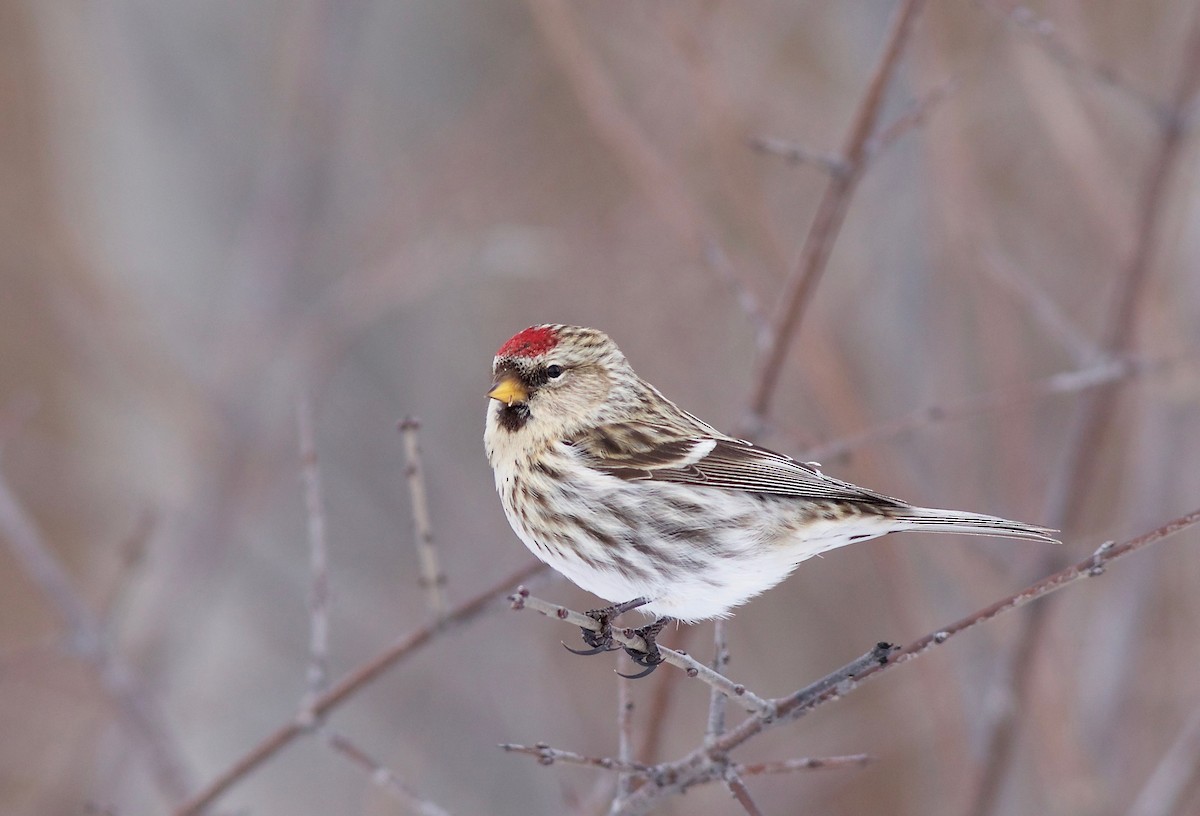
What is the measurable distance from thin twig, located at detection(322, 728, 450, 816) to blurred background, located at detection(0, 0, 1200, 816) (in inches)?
24.3

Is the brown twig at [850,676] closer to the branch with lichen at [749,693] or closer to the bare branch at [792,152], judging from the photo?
the branch with lichen at [749,693]

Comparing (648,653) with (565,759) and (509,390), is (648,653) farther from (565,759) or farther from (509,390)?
(509,390)

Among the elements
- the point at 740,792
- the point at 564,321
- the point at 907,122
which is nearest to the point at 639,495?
the point at 740,792

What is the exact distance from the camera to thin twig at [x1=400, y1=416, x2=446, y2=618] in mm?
1898

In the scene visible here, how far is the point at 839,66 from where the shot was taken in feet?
15.8

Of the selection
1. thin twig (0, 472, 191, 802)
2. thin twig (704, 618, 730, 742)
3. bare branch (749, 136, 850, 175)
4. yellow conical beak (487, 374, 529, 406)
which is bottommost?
thin twig (704, 618, 730, 742)

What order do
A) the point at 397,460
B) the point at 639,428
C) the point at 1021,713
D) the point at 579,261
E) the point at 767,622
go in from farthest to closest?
the point at 767,622 → the point at 397,460 → the point at 579,261 → the point at 1021,713 → the point at 639,428

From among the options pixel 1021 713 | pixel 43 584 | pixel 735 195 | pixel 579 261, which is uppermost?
pixel 579 261

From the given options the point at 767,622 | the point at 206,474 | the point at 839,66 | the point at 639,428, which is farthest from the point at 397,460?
the point at 639,428

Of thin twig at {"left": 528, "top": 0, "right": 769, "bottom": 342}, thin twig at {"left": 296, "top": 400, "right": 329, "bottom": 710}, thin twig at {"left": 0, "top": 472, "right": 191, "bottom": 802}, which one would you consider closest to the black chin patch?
thin twig at {"left": 296, "top": 400, "right": 329, "bottom": 710}

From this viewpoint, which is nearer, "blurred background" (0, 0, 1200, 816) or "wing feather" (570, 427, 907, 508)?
"wing feather" (570, 427, 907, 508)

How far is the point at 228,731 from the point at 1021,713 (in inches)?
111

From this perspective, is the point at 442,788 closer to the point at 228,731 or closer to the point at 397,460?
the point at 228,731

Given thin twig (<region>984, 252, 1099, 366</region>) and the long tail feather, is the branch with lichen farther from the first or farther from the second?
thin twig (<region>984, 252, 1099, 366</region>)
